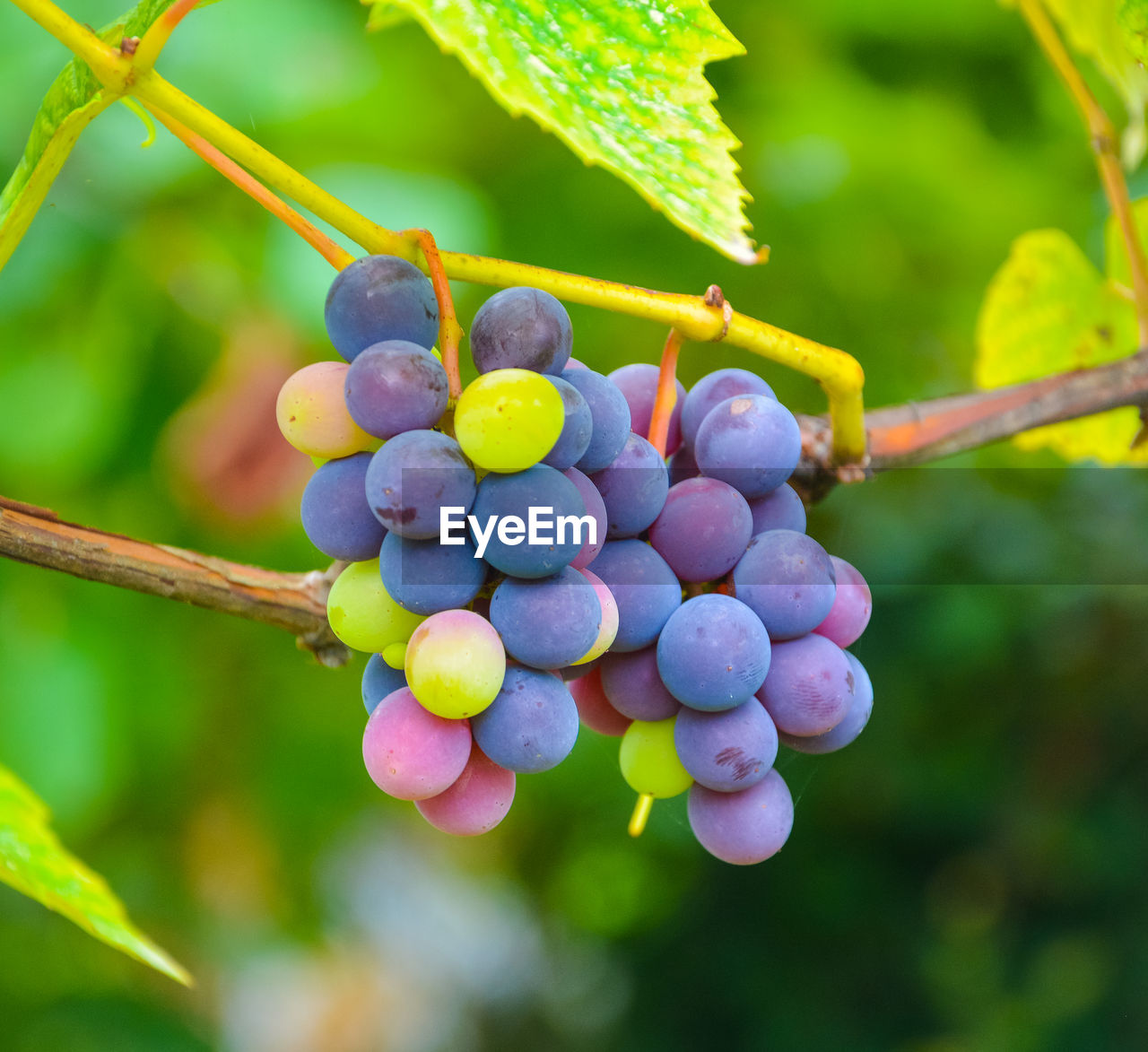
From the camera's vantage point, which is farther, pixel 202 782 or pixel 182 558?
pixel 202 782

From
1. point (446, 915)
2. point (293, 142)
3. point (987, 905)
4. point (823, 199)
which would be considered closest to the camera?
point (293, 142)

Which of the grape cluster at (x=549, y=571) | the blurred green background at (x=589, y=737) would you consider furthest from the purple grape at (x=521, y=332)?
the blurred green background at (x=589, y=737)

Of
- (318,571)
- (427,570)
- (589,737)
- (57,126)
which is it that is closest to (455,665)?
(427,570)

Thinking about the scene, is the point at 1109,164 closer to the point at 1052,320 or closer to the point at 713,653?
the point at 1052,320

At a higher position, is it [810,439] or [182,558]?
[810,439]

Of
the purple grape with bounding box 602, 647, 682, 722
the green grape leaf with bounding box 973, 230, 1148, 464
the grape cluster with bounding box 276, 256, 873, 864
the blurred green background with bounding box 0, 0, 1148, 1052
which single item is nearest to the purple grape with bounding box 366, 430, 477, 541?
the grape cluster with bounding box 276, 256, 873, 864

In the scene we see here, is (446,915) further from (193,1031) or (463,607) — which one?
(463,607)

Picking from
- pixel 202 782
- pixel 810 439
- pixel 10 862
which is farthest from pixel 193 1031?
pixel 810 439

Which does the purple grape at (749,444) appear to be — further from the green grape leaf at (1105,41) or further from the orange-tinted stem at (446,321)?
the green grape leaf at (1105,41)
